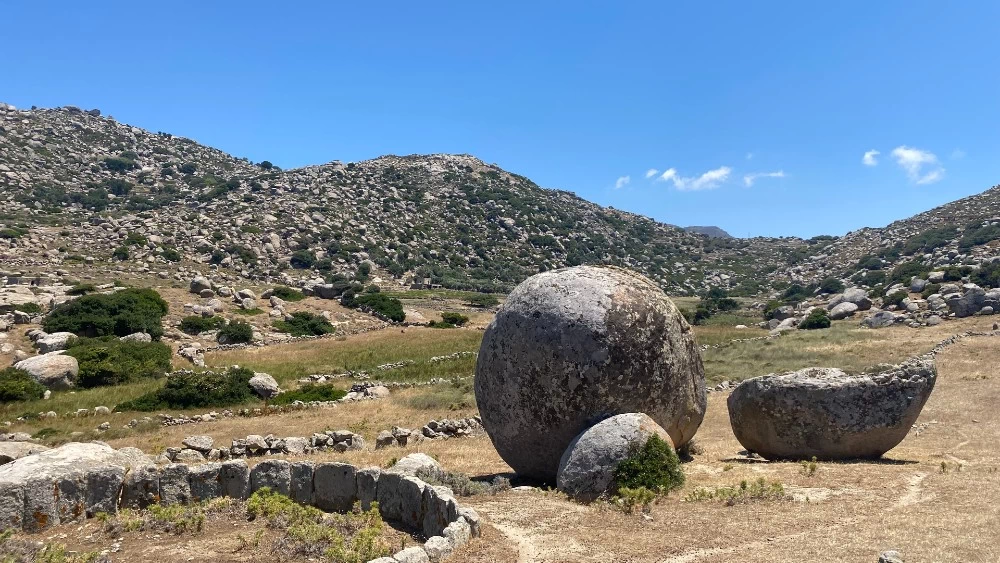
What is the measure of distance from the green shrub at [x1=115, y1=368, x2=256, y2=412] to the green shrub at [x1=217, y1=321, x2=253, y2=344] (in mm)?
12609

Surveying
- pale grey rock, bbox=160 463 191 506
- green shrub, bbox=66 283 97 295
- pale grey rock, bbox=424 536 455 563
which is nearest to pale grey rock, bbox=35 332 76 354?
green shrub, bbox=66 283 97 295

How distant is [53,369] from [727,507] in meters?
26.4

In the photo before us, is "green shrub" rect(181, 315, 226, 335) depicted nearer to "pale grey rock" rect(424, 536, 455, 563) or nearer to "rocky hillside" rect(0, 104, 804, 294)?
"rocky hillside" rect(0, 104, 804, 294)

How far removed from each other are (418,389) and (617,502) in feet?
58.6

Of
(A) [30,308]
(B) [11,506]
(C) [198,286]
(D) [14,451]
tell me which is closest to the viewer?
(B) [11,506]

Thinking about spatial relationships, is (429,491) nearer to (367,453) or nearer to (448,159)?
(367,453)

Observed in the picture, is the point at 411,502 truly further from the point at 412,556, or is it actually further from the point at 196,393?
the point at 196,393

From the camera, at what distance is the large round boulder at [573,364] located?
1017cm

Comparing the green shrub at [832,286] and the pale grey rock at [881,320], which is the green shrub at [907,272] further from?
the pale grey rock at [881,320]

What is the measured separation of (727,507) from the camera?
8.41 m

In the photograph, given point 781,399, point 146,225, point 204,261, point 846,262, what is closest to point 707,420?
point 781,399

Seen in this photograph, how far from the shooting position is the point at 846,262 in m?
86.7

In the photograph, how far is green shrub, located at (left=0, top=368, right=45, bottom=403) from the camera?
→ 857 inches

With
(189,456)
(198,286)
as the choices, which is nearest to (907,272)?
(198,286)
